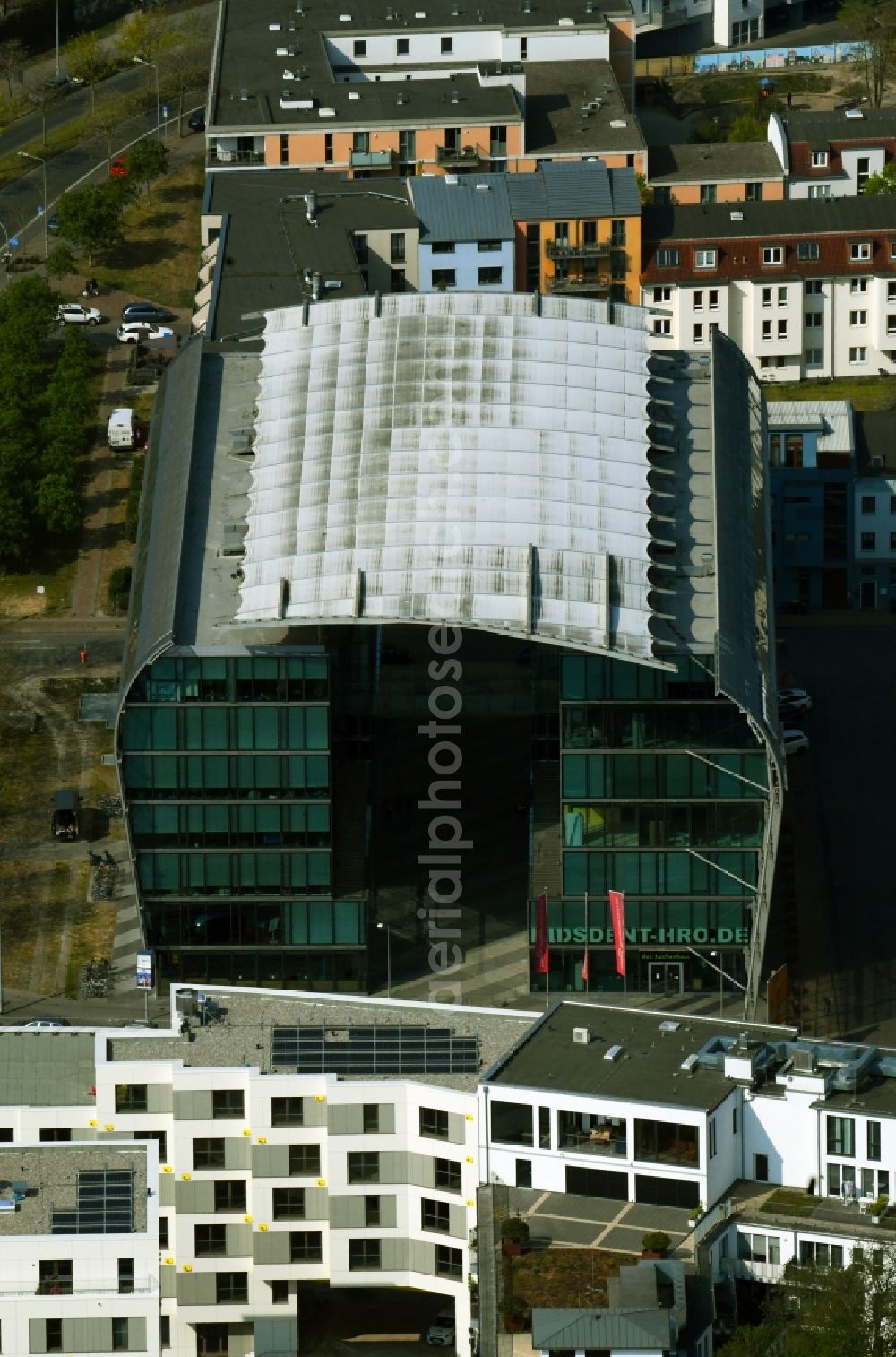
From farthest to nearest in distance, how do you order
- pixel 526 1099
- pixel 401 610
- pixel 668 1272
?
pixel 401 610
pixel 526 1099
pixel 668 1272

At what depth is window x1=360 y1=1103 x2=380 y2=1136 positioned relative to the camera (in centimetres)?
16862

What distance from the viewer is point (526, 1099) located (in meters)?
165

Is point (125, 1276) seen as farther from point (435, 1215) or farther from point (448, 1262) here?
point (448, 1262)

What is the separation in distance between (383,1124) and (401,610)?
32.9m

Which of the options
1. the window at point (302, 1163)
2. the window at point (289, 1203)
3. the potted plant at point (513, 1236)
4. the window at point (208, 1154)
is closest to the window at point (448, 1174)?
the window at point (302, 1163)

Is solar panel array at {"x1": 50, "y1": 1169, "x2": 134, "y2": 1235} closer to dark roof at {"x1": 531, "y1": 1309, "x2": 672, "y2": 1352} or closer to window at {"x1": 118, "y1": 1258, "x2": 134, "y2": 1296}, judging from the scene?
window at {"x1": 118, "y1": 1258, "x2": 134, "y2": 1296}

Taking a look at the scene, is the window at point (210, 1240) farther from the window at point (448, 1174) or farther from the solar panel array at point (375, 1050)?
the window at point (448, 1174)

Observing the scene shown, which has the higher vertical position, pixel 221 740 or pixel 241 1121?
pixel 221 740

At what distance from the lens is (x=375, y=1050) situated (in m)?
171

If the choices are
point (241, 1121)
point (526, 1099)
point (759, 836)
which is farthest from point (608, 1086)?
point (759, 836)

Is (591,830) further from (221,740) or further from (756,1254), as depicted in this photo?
(756,1254)

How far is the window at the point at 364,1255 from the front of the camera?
170250 millimetres

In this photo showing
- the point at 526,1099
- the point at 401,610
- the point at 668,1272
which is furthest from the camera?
the point at 401,610

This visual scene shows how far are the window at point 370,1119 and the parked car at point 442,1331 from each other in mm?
10081
